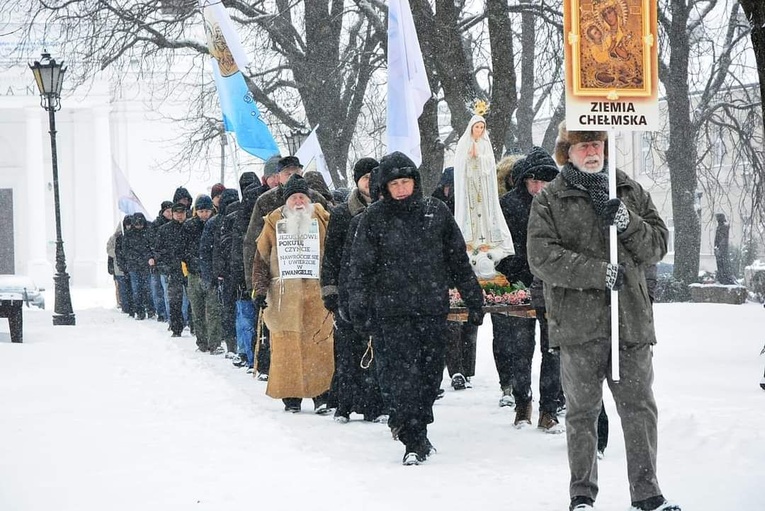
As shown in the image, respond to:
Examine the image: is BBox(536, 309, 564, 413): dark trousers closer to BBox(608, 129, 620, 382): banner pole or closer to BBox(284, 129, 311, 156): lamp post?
BBox(608, 129, 620, 382): banner pole

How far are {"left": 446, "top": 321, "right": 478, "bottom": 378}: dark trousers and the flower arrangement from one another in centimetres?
167

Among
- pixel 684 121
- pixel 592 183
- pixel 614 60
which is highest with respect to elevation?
pixel 684 121

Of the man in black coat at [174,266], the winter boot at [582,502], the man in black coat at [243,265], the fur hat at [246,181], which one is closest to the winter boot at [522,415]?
the winter boot at [582,502]

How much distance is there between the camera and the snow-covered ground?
23.4 ft

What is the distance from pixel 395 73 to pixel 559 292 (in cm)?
620

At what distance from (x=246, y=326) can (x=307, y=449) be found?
18.0ft

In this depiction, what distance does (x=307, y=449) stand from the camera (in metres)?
8.80

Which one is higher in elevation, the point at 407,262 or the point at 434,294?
the point at 407,262

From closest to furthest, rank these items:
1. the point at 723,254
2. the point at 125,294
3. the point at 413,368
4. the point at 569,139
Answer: the point at 569,139
the point at 413,368
the point at 125,294
the point at 723,254

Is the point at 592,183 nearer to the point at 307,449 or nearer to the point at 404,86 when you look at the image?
the point at 307,449

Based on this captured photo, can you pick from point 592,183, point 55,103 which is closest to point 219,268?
point 592,183

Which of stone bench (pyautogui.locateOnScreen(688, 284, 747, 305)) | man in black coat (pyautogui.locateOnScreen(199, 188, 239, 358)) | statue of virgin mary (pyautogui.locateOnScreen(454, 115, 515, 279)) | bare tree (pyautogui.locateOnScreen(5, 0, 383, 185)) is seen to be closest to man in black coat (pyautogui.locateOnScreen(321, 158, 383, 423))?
statue of virgin mary (pyautogui.locateOnScreen(454, 115, 515, 279))

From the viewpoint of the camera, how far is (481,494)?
7.15m

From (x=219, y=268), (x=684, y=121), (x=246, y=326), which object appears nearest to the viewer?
(x=246, y=326)
